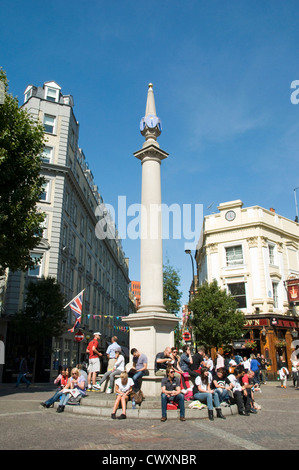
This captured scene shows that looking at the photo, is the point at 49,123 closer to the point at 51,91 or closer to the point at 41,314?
the point at 51,91

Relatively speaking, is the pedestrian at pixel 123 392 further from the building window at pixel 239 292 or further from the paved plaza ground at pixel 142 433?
the building window at pixel 239 292

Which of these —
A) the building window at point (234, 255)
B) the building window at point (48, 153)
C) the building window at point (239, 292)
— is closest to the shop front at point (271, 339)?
the building window at point (239, 292)

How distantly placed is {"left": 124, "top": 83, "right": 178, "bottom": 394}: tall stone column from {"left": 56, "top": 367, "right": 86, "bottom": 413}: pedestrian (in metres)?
2.10

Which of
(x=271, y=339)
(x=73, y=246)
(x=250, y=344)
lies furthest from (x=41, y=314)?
(x=271, y=339)

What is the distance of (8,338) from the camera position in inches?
1012

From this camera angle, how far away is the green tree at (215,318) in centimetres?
2816

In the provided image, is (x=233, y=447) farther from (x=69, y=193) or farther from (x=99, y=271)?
(x=99, y=271)

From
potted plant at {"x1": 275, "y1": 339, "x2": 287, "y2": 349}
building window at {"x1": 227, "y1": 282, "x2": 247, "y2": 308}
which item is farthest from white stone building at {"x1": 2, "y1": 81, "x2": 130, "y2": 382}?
potted plant at {"x1": 275, "y1": 339, "x2": 287, "y2": 349}

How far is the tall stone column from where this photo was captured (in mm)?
11977

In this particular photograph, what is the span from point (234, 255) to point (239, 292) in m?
3.68

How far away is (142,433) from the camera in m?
7.36

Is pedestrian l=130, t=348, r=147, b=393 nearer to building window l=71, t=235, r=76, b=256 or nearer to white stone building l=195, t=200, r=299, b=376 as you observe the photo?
white stone building l=195, t=200, r=299, b=376

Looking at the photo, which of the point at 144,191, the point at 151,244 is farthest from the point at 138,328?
the point at 144,191
